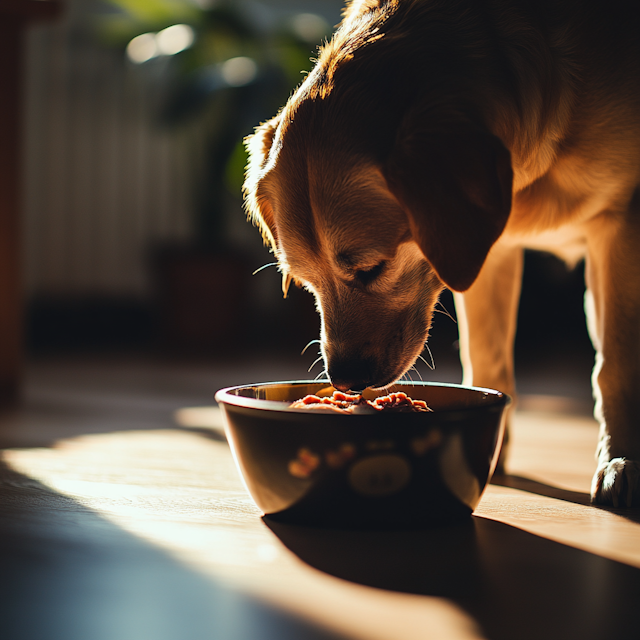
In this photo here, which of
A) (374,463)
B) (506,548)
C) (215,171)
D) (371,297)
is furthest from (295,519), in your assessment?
(215,171)

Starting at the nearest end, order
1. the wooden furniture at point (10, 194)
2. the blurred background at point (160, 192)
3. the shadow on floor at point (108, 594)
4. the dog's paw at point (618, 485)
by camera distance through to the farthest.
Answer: the shadow on floor at point (108, 594), the dog's paw at point (618, 485), the wooden furniture at point (10, 194), the blurred background at point (160, 192)

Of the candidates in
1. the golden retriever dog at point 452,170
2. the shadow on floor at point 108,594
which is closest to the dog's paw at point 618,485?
the golden retriever dog at point 452,170

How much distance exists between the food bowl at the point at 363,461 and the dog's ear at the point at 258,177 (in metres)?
0.48

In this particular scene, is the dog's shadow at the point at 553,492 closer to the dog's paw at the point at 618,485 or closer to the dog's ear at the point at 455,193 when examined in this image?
the dog's paw at the point at 618,485

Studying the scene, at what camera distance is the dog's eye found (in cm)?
127

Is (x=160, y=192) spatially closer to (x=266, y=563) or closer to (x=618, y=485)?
(x=618, y=485)

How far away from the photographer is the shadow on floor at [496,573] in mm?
771

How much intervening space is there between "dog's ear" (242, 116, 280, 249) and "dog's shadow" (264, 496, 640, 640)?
618 millimetres

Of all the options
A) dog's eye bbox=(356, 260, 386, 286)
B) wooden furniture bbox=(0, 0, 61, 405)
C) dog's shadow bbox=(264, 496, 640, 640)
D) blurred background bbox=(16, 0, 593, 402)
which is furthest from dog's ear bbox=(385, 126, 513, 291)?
blurred background bbox=(16, 0, 593, 402)

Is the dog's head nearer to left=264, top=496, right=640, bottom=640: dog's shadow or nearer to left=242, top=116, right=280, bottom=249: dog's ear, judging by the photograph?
left=242, top=116, right=280, bottom=249: dog's ear

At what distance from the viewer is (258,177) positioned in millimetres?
1403

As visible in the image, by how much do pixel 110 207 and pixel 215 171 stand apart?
798 mm

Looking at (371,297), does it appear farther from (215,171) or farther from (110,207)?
(110,207)

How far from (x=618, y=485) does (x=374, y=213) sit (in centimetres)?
63
